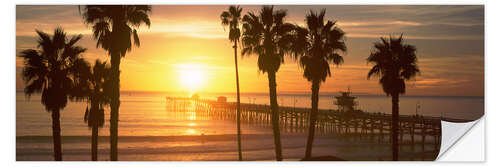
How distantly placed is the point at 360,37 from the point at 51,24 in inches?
320

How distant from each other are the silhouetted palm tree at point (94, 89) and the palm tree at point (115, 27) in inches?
71.6

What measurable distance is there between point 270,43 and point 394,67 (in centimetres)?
377

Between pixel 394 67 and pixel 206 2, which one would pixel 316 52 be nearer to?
pixel 394 67

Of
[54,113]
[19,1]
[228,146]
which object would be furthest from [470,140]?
[228,146]

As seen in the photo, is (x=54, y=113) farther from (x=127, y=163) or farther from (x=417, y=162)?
(x=417, y=162)

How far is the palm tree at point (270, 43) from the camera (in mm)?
11891

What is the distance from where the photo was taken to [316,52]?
12.3m

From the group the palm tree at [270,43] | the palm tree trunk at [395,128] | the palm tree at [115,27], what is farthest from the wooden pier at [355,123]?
the palm tree at [115,27]

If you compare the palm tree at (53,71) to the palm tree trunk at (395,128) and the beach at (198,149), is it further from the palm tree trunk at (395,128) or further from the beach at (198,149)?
the palm tree trunk at (395,128)

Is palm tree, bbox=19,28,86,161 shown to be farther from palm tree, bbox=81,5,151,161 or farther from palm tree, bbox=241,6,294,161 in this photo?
palm tree, bbox=241,6,294,161

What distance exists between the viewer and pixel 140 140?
83.5ft

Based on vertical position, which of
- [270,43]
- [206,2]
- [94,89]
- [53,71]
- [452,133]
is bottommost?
[452,133]

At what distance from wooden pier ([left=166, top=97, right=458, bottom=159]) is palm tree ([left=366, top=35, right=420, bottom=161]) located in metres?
1.43

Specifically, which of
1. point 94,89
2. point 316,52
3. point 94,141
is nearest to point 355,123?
point 316,52
